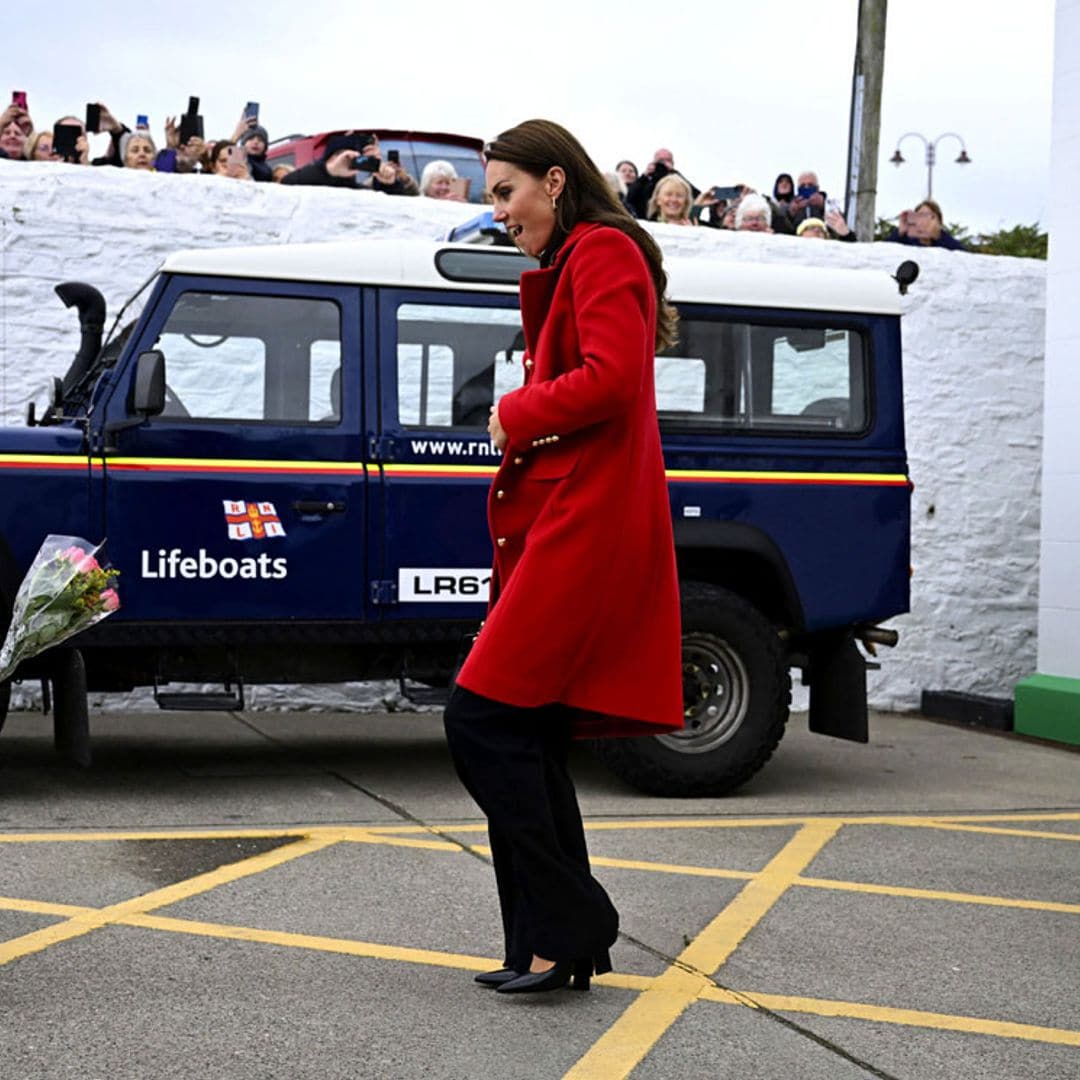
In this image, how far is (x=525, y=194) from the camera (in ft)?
13.3

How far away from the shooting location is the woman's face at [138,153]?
1064 centimetres

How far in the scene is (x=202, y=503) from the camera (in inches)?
276

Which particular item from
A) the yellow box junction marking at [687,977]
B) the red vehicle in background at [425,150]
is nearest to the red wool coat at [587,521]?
the yellow box junction marking at [687,977]

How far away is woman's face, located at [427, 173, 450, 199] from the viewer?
1124cm

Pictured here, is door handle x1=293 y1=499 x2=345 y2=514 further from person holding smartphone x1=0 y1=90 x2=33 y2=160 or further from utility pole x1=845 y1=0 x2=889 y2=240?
utility pole x1=845 y1=0 x2=889 y2=240

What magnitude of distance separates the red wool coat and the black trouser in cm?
8

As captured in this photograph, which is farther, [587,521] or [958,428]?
[958,428]

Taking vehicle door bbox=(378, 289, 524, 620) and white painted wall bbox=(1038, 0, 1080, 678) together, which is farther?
white painted wall bbox=(1038, 0, 1080, 678)

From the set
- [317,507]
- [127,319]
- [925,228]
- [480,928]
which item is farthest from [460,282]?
[925,228]

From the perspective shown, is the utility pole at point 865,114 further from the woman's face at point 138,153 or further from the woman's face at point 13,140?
the woman's face at point 13,140

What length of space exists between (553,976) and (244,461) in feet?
11.6

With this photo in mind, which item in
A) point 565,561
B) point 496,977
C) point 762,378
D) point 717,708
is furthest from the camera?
point 762,378

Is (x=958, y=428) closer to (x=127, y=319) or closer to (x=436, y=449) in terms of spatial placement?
(x=436, y=449)

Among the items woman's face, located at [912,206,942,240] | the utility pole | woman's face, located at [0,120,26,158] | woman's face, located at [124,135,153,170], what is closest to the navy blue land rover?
woman's face, located at [0,120,26,158]
